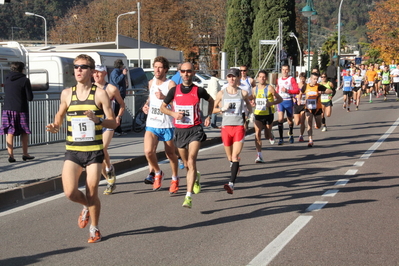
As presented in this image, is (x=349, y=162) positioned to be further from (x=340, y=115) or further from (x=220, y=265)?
(x=340, y=115)

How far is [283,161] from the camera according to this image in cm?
1291

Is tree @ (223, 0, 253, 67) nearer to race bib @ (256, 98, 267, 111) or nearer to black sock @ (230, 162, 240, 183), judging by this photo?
race bib @ (256, 98, 267, 111)

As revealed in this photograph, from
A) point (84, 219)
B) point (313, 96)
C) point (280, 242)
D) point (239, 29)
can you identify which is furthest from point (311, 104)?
point (239, 29)

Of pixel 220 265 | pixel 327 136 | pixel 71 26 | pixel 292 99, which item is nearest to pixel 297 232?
pixel 220 265

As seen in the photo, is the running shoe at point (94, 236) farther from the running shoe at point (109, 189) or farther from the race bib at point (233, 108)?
the race bib at point (233, 108)

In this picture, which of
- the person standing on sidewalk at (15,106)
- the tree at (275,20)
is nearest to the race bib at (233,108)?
the person standing on sidewalk at (15,106)

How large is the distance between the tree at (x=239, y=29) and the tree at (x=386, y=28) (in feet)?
66.6

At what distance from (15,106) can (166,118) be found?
13.1 feet

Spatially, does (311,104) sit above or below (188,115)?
below

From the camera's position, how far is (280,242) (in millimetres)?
6340

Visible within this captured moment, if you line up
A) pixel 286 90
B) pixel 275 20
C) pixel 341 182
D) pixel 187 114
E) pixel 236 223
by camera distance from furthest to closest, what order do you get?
pixel 275 20 < pixel 286 90 < pixel 341 182 < pixel 187 114 < pixel 236 223

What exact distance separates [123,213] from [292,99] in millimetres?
9192

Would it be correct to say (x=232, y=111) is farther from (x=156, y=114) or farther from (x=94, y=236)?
(x=94, y=236)

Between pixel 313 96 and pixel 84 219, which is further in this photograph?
pixel 313 96
